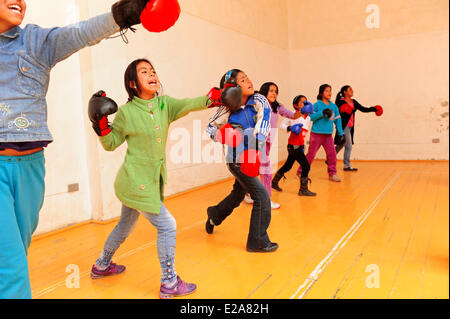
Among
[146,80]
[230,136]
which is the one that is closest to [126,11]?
[146,80]

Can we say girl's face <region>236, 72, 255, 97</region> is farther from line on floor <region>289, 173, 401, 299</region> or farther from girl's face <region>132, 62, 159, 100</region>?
line on floor <region>289, 173, 401, 299</region>

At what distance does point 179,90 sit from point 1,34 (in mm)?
3392

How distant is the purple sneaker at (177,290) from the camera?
1.92 meters

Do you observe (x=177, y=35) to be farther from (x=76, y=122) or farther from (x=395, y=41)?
(x=395, y=41)

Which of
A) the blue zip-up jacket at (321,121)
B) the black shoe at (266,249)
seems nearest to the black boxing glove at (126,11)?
the black shoe at (266,249)

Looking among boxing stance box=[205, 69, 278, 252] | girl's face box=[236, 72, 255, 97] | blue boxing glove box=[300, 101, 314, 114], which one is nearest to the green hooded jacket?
boxing stance box=[205, 69, 278, 252]

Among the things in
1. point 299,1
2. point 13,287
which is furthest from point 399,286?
point 299,1

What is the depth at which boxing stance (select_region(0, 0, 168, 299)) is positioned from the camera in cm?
125

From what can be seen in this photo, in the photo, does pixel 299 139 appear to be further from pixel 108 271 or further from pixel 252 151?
pixel 108 271

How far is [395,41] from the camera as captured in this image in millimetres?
7055

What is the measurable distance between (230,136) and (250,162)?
23cm

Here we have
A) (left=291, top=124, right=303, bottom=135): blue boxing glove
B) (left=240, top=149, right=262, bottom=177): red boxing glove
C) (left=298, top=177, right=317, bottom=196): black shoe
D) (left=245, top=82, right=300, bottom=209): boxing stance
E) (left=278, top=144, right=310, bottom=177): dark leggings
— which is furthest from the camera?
(left=298, top=177, right=317, bottom=196): black shoe

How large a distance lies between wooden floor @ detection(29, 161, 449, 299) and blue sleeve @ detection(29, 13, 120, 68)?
1.22 m

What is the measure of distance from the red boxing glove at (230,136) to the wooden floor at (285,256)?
0.80 m
